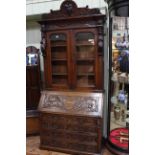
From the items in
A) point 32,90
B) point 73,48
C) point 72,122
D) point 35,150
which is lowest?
point 35,150

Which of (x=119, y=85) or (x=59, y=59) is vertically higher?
(x=59, y=59)

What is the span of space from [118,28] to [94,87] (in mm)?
942

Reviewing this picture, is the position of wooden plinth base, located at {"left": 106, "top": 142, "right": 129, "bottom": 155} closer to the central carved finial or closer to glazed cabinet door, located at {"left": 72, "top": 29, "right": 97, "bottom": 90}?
glazed cabinet door, located at {"left": 72, "top": 29, "right": 97, "bottom": 90}

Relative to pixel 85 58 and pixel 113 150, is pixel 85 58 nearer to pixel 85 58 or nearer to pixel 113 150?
pixel 85 58

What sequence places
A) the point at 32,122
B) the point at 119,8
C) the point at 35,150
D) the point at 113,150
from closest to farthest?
1. the point at 119,8
2. the point at 113,150
3. the point at 35,150
4. the point at 32,122

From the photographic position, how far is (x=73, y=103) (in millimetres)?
2824

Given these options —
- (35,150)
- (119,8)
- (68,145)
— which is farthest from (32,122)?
(119,8)

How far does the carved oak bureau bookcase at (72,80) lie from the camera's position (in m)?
2.70

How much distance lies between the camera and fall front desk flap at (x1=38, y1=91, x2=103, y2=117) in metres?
2.69

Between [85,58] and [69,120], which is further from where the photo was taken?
[85,58]

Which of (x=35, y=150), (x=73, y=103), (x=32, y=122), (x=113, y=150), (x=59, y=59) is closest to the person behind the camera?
(x=113, y=150)
